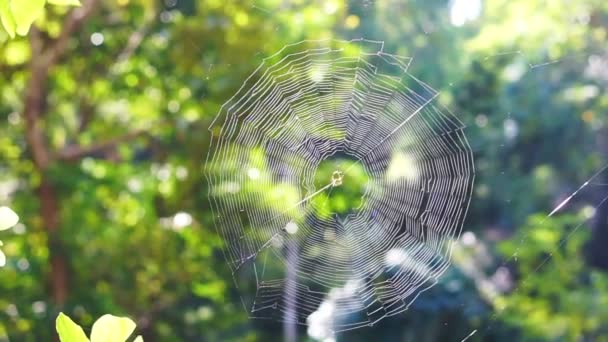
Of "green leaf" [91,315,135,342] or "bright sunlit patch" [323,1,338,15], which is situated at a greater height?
"bright sunlit patch" [323,1,338,15]

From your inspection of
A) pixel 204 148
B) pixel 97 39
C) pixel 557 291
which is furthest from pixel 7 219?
pixel 557 291

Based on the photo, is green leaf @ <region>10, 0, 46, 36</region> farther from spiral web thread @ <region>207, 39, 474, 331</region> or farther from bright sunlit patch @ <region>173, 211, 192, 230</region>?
bright sunlit patch @ <region>173, 211, 192, 230</region>

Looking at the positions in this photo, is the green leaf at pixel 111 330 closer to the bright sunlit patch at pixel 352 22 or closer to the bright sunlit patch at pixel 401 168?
the bright sunlit patch at pixel 401 168

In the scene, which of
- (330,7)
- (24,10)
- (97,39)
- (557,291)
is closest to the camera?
(24,10)

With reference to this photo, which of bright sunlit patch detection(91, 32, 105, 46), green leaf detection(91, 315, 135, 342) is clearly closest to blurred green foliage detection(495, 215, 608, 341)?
bright sunlit patch detection(91, 32, 105, 46)

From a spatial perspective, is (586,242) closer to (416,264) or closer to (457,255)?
(457,255)

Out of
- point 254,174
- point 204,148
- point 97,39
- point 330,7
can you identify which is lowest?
point 254,174

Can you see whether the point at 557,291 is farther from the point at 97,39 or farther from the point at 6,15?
the point at 6,15
